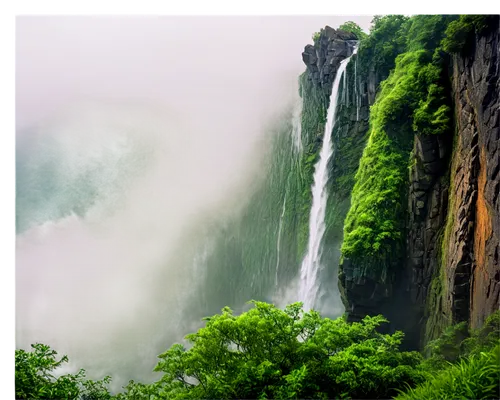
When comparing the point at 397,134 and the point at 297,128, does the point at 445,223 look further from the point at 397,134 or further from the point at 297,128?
the point at 297,128

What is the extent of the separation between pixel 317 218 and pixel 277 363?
3.76 m

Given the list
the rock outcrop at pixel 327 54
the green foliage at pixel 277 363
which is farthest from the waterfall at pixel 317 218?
the green foliage at pixel 277 363

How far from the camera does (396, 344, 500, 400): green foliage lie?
13.4ft

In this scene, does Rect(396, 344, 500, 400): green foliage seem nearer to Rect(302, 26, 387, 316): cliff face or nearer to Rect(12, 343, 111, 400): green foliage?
Rect(302, 26, 387, 316): cliff face

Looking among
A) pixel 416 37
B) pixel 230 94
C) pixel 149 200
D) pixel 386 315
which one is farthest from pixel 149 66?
pixel 386 315

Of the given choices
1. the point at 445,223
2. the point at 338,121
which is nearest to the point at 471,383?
the point at 445,223

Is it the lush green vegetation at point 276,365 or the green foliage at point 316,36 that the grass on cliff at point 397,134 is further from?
the lush green vegetation at point 276,365

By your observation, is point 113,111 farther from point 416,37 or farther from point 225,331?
point 416,37

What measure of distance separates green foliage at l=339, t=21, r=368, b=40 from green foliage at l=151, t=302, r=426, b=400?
5663 millimetres

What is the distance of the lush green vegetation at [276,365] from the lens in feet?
17.2

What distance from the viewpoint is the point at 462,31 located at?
6.30 meters
